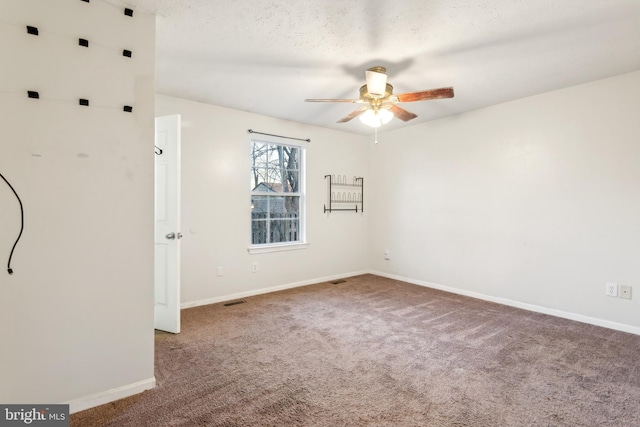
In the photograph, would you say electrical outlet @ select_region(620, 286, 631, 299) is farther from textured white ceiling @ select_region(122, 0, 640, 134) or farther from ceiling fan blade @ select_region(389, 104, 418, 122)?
ceiling fan blade @ select_region(389, 104, 418, 122)

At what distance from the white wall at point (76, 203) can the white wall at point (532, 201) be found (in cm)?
378

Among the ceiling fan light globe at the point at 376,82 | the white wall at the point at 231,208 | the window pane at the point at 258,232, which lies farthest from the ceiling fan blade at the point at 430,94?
the window pane at the point at 258,232

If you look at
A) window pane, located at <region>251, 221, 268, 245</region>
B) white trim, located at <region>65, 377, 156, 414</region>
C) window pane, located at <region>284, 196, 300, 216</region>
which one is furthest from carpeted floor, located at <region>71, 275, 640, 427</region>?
window pane, located at <region>284, 196, 300, 216</region>

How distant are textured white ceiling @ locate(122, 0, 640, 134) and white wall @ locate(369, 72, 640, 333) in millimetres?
395

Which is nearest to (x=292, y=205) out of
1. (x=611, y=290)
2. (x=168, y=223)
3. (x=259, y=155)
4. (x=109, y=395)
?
(x=259, y=155)

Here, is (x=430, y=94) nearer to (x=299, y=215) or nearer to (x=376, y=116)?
(x=376, y=116)

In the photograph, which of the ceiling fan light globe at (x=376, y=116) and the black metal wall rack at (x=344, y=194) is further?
the black metal wall rack at (x=344, y=194)

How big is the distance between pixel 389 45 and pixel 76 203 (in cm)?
241

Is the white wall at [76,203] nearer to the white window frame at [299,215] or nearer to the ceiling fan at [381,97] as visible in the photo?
the ceiling fan at [381,97]

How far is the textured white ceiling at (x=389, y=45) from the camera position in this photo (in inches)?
80.4

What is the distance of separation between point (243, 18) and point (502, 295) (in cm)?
404

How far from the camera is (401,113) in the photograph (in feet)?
10.2

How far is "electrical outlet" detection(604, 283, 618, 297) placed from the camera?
3.10m

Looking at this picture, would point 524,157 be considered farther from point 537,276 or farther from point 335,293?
point 335,293
